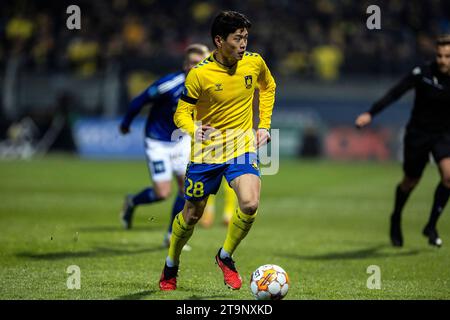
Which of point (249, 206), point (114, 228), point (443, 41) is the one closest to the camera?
point (249, 206)

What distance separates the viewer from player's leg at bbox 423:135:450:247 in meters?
9.79

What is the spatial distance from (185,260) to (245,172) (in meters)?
2.37

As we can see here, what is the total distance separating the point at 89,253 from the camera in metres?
9.51

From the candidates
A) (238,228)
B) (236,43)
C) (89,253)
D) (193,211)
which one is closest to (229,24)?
(236,43)

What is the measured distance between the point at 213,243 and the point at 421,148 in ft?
9.33

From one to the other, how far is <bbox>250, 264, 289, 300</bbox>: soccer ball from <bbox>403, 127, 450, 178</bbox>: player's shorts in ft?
12.8

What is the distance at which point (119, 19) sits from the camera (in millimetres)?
29797

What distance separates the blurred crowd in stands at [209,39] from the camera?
88.8 feet

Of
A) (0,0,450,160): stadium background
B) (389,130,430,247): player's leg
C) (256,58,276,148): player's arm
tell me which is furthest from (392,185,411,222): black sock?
(0,0,450,160): stadium background

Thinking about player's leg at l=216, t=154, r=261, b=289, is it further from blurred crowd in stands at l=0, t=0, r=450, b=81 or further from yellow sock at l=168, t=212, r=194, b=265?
blurred crowd in stands at l=0, t=0, r=450, b=81

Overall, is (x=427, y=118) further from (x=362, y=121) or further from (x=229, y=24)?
(x=229, y=24)

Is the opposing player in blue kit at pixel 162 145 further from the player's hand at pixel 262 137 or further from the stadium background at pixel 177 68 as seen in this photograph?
the stadium background at pixel 177 68
